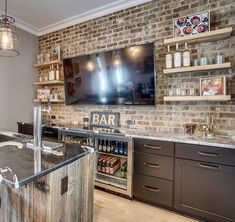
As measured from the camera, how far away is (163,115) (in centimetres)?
267

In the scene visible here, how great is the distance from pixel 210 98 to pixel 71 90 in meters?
2.40

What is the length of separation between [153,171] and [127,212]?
0.57m

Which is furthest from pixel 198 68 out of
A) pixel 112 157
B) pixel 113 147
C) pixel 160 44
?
pixel 112 157

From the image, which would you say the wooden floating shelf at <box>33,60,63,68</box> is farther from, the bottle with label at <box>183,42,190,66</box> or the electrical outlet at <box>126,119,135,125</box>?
the bottle with label at <box>183,42,190,66</box>

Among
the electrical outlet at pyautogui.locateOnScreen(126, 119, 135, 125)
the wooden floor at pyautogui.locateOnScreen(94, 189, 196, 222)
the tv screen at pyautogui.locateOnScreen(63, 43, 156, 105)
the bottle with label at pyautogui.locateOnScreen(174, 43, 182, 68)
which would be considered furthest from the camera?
the electrical outlet at pyautogui.locateOnScreen(126, 119, 135, 125)

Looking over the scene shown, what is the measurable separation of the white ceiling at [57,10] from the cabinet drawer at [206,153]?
2.23 m

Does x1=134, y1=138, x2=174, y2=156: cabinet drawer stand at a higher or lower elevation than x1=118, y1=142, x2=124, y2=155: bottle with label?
higher

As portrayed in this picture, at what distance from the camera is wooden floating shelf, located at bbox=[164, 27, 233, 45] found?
208 cm

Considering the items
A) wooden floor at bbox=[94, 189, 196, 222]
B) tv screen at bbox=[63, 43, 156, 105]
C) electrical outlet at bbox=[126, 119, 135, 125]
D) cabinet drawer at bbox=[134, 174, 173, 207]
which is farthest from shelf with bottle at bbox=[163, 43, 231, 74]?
wooden floor at bbox=[94, 189, 196, 222]

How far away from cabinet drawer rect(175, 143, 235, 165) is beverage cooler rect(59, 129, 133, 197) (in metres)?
0.64

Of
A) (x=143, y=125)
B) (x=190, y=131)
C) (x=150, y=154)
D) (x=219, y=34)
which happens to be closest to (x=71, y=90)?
(x=143, y=125)

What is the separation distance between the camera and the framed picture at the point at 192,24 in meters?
2.25

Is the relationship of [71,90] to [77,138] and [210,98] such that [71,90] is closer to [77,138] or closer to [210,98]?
[77,138]

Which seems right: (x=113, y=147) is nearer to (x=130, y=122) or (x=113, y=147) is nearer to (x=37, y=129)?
(x=130, y=122)
